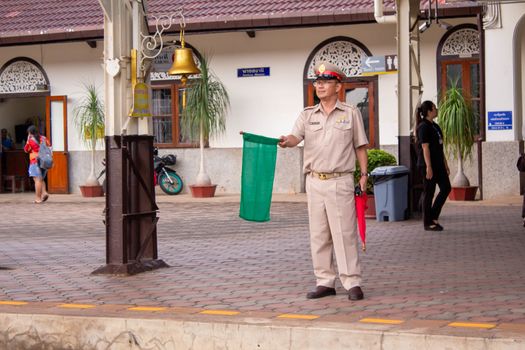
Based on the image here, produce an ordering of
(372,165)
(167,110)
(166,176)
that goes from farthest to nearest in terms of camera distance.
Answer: (167,110) → (166,176) → (372,165)

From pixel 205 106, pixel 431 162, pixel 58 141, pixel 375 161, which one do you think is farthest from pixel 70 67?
pixel 431 162

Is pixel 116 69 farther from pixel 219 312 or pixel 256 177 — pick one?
pixel 219 312

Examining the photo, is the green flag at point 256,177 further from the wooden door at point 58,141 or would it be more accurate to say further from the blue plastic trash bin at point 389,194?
the wooden door at point 58,141

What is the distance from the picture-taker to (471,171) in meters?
22.8

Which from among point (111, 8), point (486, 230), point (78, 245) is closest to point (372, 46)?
point (486, 230)

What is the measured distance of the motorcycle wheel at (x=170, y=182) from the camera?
82.6 ft

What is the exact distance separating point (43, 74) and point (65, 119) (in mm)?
1249

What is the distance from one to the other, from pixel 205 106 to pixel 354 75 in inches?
131

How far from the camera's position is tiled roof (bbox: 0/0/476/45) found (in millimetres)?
23281

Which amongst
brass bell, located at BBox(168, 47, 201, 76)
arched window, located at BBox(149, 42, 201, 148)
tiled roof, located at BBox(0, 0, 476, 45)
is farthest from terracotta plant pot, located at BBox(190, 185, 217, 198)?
brass bell, located at BBox(168, 47, 201, 76)

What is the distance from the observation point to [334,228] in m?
9.05

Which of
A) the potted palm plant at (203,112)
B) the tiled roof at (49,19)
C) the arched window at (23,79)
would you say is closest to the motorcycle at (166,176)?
the potted palm plant at (203,112)

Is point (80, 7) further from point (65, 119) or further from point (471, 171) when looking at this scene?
point (471, 171)

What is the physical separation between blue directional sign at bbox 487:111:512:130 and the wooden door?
10.5 meters
